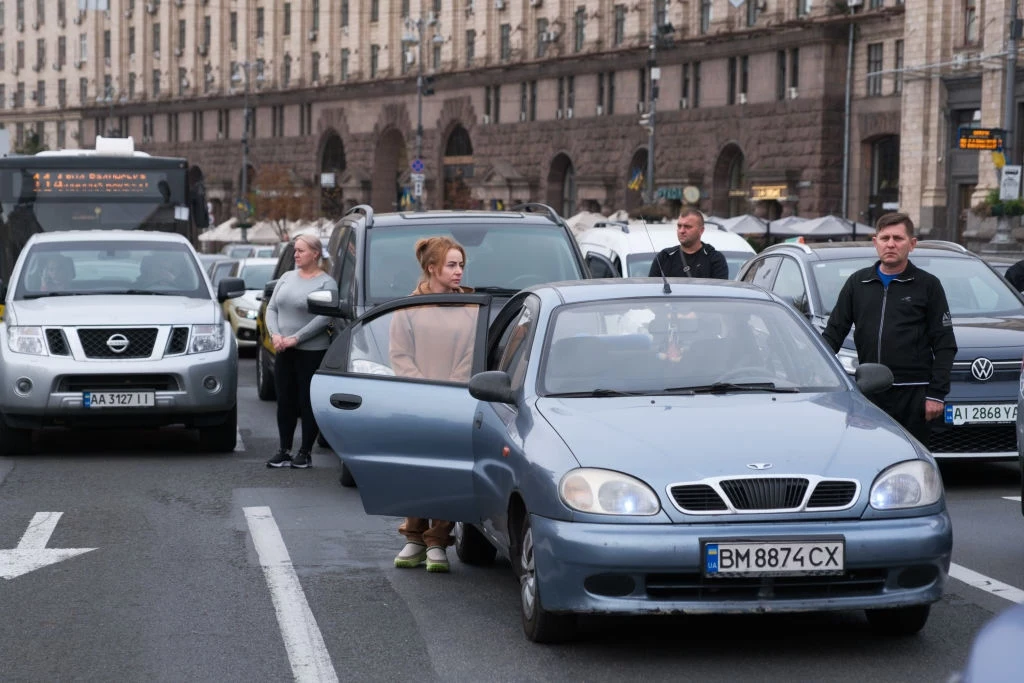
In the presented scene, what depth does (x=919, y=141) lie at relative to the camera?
5294 centimetres

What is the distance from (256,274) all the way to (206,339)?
637 inches

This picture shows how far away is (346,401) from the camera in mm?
8328

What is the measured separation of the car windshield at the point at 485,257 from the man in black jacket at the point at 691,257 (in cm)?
74

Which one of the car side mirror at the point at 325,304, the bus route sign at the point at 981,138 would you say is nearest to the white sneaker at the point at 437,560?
the car side mirror at the point at 325,304

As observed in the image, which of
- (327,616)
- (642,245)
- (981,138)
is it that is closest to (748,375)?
(327,616)

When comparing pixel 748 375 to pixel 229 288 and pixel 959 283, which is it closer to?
pixel 959 283

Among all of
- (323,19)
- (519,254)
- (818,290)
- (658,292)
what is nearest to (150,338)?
(519,254)

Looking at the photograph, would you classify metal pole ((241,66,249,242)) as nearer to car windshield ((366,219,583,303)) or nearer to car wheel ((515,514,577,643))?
car windshield ((366,219,583,303))

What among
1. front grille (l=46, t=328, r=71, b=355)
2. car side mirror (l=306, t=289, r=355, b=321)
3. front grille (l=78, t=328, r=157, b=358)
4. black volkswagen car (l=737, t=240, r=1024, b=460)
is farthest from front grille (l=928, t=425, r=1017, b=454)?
front grille (l=46, t=328, r=71, b=355)

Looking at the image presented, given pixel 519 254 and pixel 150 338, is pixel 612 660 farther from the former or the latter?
pixel 150 338

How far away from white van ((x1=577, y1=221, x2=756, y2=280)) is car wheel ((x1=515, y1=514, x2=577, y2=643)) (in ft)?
38.9

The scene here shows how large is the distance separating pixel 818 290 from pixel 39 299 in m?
6.28

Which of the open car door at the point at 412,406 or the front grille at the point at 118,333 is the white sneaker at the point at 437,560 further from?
the front grille at the point at 118,333

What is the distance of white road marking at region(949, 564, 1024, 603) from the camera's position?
26.2 feet
